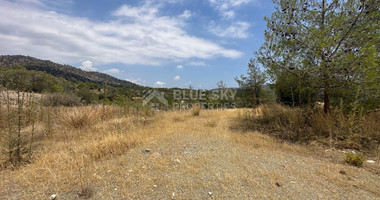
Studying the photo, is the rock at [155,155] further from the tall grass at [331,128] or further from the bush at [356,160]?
the bush at [356,160]

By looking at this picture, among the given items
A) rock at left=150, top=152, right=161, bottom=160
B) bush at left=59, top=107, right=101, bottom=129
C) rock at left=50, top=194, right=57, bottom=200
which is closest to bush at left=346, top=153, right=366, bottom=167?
rock at left=150, top=152, right=161, bottom=160

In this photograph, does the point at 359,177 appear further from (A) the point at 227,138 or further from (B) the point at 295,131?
(A) the point at 227,138

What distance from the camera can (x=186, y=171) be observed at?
2439mm

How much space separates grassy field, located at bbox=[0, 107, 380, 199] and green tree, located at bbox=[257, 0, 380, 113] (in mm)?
1789

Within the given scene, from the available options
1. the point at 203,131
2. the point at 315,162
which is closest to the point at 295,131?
the point at 315,162

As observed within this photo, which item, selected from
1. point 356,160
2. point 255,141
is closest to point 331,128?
Answer: point 356,160

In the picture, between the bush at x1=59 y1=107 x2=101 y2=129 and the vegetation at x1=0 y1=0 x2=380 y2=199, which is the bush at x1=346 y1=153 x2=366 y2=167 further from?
the bush at x1=59 y1=107 x2=101 y2=129

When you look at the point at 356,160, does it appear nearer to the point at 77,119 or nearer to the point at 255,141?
the point at 255,141

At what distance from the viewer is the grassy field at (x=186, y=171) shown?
6.40 feet

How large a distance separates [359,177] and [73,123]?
6.37m

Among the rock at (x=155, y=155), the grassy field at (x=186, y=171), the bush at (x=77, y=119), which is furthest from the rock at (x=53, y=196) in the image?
the bush at (x=77, y=119)

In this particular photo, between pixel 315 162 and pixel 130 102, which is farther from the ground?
pixel 130 102

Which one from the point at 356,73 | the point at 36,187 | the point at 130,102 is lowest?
the point at 36,187

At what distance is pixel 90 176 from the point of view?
227cm
